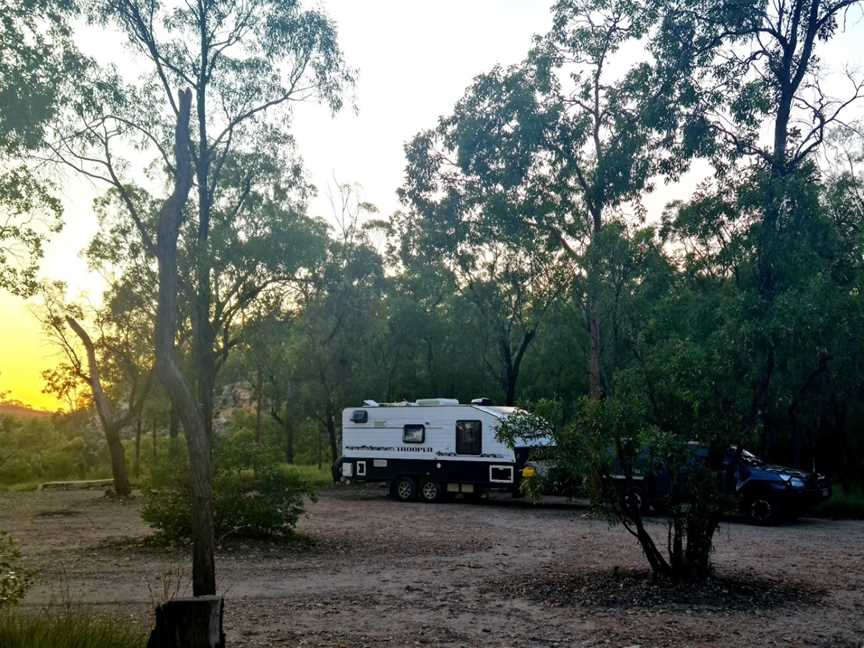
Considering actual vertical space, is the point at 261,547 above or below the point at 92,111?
below

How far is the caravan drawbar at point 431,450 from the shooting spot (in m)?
20.8

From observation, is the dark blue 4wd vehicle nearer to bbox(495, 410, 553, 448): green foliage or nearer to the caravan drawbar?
the caravan drawbar

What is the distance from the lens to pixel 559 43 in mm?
22391

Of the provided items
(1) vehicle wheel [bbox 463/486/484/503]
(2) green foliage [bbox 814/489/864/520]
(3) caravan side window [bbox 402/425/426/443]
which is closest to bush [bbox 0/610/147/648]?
(1) vehicle wheel [bbox 463/486/484/503]

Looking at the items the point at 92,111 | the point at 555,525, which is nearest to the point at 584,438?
the point at 555,525

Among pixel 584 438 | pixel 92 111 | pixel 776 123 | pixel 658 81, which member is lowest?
pixel 584 438

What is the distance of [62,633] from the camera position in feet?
18.0

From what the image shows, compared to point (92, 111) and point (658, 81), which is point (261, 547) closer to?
point (658, 81)

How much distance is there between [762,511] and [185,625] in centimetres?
1479

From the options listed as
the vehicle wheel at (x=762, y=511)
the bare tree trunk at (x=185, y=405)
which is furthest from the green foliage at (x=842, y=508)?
the bare tree trunk at (x=185, y=405)

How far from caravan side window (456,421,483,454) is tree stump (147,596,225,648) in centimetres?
1597

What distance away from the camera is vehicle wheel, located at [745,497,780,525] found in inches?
669

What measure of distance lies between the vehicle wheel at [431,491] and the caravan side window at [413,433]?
1.20 m

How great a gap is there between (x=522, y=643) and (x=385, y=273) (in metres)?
28.8
